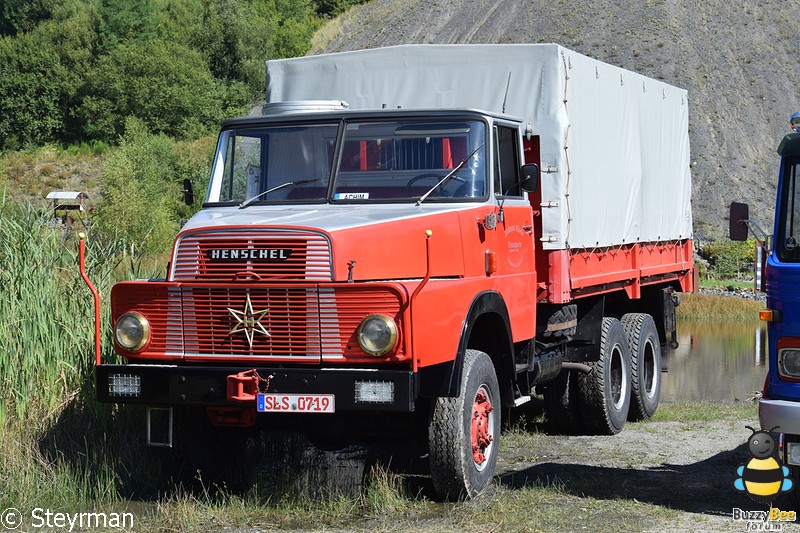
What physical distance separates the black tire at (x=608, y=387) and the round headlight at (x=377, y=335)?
4.92 meters

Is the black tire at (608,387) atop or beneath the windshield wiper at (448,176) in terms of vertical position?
beneath

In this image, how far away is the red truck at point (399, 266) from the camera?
767 cm

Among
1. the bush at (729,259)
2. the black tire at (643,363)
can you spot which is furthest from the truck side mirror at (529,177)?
the bush at (729,259)

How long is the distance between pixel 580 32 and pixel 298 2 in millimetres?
34064

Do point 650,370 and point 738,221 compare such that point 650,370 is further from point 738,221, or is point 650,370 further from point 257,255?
point 257,255

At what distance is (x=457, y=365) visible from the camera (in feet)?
25.9

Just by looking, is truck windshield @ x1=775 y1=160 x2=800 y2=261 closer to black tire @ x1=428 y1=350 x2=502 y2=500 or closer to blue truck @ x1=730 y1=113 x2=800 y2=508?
blue truck @ x1=730 y1=113 x2=800 y2=508

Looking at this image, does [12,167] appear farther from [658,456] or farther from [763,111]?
[658,456]

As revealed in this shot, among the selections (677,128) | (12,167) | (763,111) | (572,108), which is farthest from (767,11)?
(572,108)

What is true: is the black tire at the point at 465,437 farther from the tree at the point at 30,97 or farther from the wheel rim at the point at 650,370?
the tree at the point at 30,97

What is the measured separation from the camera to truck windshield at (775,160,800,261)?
782 centimetres

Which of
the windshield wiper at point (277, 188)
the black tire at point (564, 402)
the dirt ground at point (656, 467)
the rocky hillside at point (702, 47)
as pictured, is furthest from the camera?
the rocky hillside at point (702, 47)

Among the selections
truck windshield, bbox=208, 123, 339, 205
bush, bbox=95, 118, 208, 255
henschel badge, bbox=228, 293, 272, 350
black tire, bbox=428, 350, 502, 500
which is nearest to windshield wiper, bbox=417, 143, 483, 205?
truck windshield, bbox=208, 123, 339, 205

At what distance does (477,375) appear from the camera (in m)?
8.42
